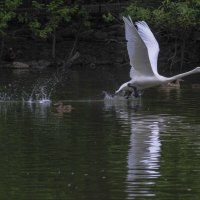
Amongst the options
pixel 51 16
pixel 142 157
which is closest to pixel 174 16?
pixel 51 16

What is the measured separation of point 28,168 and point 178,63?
92.6 ft

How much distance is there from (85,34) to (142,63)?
23.2 meters

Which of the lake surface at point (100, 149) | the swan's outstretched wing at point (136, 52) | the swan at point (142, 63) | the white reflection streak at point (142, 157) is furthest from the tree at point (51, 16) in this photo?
the white reflection streak at point (142, 157)

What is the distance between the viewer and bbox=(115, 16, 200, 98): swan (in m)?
20.8

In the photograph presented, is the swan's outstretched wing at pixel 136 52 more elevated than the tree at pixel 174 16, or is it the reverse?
the tree at pixel 174 16

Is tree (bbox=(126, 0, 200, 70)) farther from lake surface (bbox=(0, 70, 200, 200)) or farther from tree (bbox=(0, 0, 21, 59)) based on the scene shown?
lake surface (bbox=(0, 70, 200, 200))

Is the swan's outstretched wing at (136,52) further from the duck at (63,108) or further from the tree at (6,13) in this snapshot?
the tree at (6,13)

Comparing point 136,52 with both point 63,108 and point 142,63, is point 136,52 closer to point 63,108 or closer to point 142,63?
point 142,63

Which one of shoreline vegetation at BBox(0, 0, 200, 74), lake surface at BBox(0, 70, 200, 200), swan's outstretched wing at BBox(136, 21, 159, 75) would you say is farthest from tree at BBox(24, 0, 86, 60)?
swan's outstretched wing at BBox(136, 21, 159, 75)

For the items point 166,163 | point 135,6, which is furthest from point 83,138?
point 135,6

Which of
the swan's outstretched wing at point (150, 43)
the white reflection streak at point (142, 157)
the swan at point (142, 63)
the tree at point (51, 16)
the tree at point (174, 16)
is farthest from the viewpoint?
the tree at point (51, 16)

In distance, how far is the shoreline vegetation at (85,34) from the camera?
39250 mm

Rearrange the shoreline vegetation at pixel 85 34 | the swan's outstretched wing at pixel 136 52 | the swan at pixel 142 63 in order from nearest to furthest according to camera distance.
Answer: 1. the swan's outstretched wing at pixel 136 52
2. the swan at pixel 142 63
3. the shoreline vegetation at pixel 85 34

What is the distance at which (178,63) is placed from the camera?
41469mm
